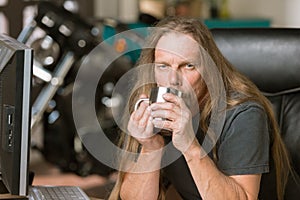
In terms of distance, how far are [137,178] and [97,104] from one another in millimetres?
2189

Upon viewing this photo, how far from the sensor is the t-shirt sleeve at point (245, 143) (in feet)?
5.81

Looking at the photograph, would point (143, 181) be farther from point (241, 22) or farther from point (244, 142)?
point (241, 22)

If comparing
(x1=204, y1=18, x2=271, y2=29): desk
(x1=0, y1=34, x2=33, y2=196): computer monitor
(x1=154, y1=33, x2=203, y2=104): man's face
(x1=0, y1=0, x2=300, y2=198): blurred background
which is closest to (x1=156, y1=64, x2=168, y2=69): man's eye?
(x1=154, y1=33, x2=203, y2=104): man's face

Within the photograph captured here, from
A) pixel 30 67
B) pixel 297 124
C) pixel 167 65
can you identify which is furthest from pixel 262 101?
pixel 30 67

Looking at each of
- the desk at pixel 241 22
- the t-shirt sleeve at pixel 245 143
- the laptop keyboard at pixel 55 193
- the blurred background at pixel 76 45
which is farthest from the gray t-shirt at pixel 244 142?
the desk at pixel 241 22

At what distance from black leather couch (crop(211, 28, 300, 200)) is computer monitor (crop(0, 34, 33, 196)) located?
0.92 metres

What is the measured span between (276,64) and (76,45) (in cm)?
164

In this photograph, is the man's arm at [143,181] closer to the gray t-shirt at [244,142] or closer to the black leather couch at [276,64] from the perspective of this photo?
the gray t-shirt at [244,142]

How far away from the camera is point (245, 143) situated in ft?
5.85

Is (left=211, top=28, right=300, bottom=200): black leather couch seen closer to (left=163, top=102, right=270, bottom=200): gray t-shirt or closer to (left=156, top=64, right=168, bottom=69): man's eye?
(left=163, top=102, right=270, bottom=200): gray t-shirt

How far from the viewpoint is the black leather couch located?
2266 mm

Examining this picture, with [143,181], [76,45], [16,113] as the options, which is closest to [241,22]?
[76,45]

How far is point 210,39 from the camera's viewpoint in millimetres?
1850

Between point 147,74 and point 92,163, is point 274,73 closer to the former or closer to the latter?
point 147,74
